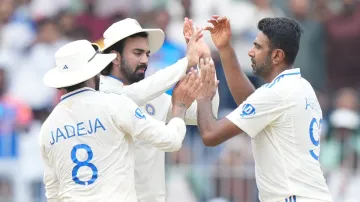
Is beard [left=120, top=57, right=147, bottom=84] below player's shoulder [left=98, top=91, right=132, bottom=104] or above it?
above

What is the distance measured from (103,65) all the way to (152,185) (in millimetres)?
1202

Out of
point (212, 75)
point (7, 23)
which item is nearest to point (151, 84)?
point (212, 75)

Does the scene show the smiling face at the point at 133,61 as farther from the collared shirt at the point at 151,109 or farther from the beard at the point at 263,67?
the beard at the point at 263,67

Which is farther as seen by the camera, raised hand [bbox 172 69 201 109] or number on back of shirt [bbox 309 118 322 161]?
raised hand [bbox 172 69 201 109]

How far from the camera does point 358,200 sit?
42.9 ft

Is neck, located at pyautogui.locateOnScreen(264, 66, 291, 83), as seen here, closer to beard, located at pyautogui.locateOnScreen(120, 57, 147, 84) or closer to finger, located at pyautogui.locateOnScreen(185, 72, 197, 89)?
finger, located at pyautogui.locateOnScreen(185, 72, 197, 89)

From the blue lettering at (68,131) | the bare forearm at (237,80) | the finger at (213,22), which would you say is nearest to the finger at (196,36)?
the finger at (213,22)

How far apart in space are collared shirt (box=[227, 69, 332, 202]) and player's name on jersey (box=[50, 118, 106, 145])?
1035 mm

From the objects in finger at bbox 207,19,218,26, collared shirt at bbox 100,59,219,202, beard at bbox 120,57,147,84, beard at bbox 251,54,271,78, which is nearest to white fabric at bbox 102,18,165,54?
beard at bbox 120,57,147,84

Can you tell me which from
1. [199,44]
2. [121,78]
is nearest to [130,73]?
[121,78]

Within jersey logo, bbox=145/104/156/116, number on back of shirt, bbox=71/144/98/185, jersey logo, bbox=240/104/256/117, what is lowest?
number on back of shirt, bbox=71/144/98/185

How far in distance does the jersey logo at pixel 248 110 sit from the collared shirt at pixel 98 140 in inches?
22.1

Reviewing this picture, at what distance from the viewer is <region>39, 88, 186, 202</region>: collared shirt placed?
803cm

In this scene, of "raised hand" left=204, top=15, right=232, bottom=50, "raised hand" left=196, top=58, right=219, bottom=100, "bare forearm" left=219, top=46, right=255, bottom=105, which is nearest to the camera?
"raised hand" left=196, top=58, right=219, bottom=100
